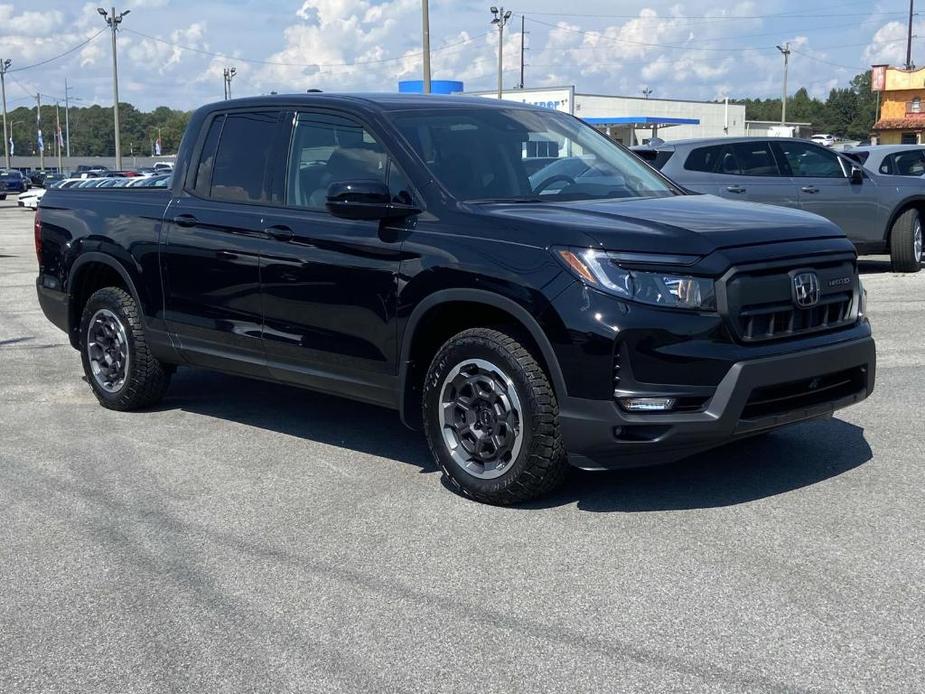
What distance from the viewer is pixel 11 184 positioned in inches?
2662

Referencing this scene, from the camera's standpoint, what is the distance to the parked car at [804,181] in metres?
13.9

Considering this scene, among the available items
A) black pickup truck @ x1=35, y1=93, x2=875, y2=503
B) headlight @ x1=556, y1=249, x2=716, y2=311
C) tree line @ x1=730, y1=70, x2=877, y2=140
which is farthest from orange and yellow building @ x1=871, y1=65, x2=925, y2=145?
tree line @ x1=730, y1=70, x2=877, y2=140

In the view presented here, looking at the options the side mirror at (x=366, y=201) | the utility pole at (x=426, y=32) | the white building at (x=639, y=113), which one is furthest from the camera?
the white building at (x=639, y=113)

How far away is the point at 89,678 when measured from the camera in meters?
3.56

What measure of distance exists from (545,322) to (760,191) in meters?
9.72

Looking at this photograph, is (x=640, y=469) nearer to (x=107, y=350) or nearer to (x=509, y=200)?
(x=509, y=200)

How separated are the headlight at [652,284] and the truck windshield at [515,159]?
962 millimetres

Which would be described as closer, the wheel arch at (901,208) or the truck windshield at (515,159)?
the truck windshield at (515,159)

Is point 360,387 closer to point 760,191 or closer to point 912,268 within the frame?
point 760,191

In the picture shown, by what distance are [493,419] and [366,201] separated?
1.21 metres

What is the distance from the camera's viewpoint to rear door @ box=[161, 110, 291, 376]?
6234 millimetres

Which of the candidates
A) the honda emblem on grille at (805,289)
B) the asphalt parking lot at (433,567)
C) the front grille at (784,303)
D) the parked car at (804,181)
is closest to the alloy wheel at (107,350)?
the asphalt parking lot at (433,567)

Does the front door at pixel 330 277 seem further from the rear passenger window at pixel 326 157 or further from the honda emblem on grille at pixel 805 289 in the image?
the honda emblem on grille at pixel 805 289

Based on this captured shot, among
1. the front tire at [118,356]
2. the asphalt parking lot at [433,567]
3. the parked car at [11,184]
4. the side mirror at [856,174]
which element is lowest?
the parked car at [11,184]
